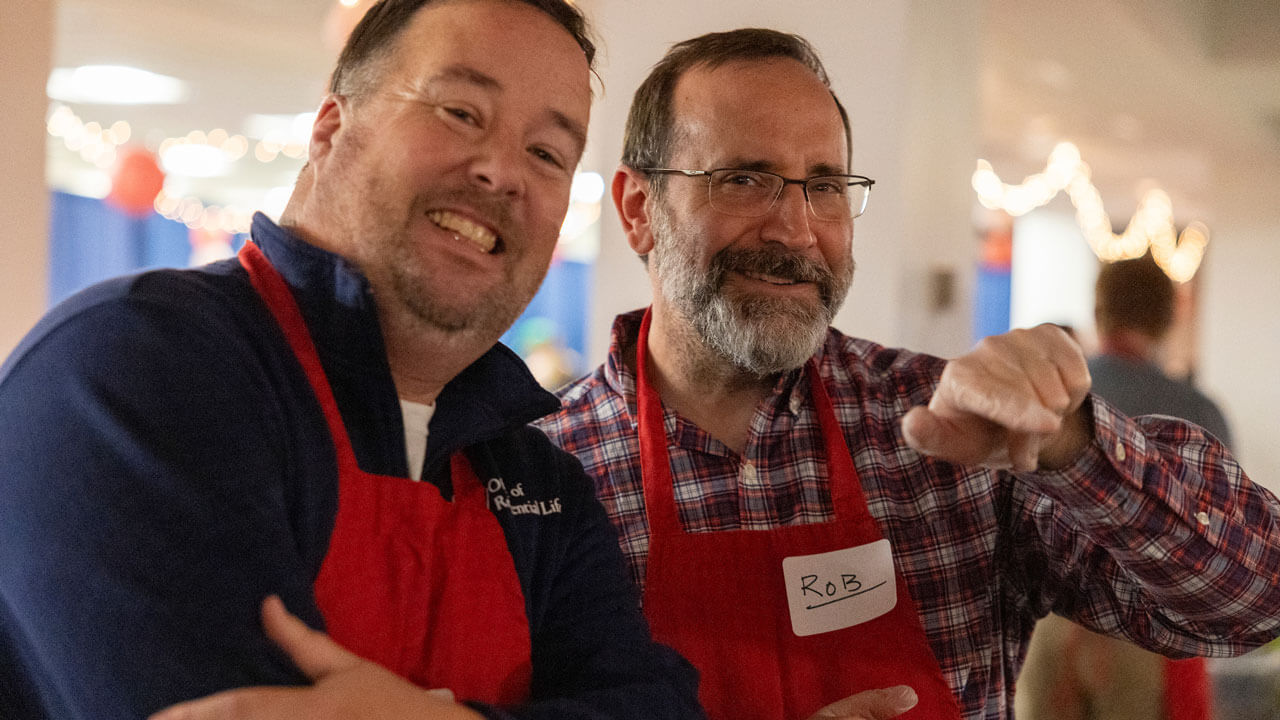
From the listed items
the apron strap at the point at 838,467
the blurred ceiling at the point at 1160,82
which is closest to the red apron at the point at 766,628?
the apron strap at the point at 838,467

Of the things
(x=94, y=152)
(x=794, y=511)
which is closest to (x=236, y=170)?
(x=94, y=152)

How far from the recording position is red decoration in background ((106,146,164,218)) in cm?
676

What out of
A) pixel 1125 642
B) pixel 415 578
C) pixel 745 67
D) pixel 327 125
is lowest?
pixel 1125 642

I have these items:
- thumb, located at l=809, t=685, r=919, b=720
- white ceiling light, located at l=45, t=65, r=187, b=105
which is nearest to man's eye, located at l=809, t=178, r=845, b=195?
thumb, located at l=809, t=685, r=919, b=720

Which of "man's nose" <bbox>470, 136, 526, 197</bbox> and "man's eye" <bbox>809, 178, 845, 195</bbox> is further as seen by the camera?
"man's eye" <bbox>809, 178, 845, 195</bbox>

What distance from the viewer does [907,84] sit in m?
2.36

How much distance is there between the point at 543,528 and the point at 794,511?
1.65 ft

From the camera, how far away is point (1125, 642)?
2.63 metres

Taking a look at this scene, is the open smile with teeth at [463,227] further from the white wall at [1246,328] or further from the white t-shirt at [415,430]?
the white wall at [1246,328]

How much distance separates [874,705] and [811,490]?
0.35m

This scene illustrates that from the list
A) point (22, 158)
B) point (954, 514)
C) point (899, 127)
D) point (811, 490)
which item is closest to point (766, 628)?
point (811, 490)

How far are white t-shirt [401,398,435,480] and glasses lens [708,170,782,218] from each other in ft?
2.21

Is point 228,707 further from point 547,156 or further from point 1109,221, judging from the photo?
point 1109,221

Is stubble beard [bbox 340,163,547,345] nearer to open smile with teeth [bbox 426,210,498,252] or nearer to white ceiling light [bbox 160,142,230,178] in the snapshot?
open smile with teeth [bbox 426,210,498,252]
